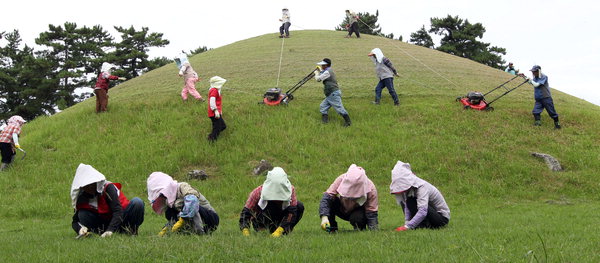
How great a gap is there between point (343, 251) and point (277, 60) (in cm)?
2547

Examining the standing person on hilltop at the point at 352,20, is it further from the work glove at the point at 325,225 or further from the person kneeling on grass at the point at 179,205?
the person kneeling on grass at the point at 179,205

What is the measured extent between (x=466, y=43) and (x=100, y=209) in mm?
53460

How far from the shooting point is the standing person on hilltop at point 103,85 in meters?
17.8

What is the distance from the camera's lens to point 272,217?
7.60 m

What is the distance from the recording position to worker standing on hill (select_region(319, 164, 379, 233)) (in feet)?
24.1

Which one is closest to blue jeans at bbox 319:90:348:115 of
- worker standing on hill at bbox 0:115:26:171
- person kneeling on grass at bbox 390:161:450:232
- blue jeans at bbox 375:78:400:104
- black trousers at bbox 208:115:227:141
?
blue jeans at bbox 375:78:400:104

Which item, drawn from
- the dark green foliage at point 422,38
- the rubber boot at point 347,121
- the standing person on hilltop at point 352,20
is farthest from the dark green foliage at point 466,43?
the rubber boot at point 347,121

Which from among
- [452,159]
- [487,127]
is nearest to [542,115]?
[487,127]

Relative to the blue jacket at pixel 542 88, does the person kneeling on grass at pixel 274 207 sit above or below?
below

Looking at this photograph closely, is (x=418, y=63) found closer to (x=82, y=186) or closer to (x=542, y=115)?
(x=542, y=115)

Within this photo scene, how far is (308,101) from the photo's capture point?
20328 millimetres

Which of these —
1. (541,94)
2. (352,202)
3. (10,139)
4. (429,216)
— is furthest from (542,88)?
(10,139)

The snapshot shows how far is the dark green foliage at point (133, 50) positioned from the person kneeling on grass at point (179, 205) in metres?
44.5

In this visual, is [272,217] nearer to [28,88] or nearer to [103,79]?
[103,79]
